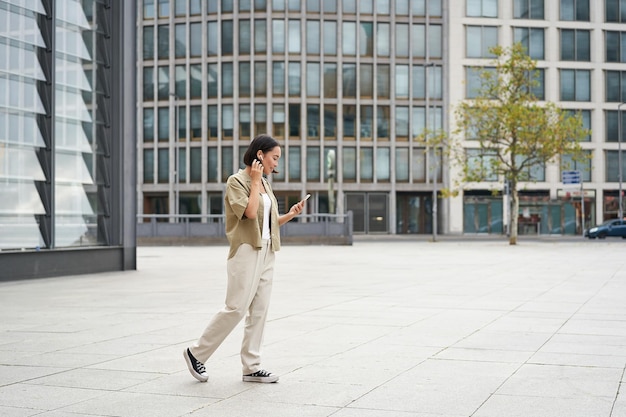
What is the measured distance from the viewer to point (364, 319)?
1078cm

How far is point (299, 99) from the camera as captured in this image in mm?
65125

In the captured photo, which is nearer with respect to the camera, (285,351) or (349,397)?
(349,397)

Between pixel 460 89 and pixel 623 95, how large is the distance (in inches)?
517

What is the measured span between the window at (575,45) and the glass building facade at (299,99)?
9553 mm

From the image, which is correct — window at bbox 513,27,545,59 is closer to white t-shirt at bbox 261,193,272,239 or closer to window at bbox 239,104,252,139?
window at bbox 239,104,252,139

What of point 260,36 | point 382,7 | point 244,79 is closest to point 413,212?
point 382,7

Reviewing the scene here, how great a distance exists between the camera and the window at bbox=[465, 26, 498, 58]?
6725cm

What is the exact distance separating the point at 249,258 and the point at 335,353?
6.51ft

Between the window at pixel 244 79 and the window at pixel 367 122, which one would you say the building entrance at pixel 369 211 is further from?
the window at pixel 244 79

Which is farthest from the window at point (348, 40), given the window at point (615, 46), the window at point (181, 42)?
the window at point (615, 46)

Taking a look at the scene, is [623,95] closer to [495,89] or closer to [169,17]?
[495,89]

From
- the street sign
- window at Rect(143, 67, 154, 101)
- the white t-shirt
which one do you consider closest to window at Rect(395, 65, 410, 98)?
the street sign

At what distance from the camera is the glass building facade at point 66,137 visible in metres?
17.7

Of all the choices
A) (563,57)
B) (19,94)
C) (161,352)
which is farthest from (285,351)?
(563,57)
